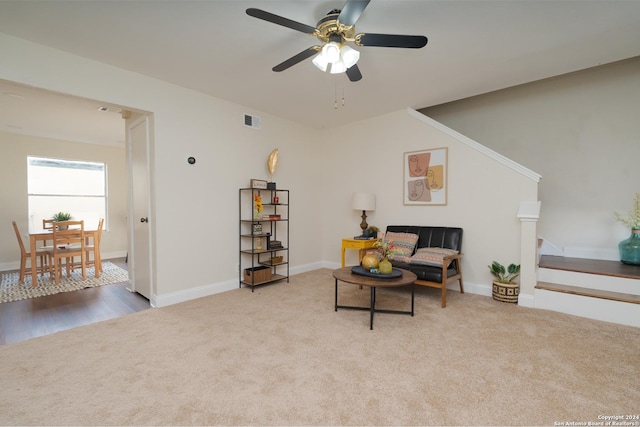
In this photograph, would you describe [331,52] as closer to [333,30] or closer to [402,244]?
[333,30]

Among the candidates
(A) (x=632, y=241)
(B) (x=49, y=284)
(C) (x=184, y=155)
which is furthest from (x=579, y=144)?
(B) (x=49, y=284)

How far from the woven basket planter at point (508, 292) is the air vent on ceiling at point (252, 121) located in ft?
12.6

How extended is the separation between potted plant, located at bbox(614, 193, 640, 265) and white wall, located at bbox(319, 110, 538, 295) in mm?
1322

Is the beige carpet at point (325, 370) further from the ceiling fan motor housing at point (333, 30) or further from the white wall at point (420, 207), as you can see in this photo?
the ceiling fan motor housing at point (333, 30)

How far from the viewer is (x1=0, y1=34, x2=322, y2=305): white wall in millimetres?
2666

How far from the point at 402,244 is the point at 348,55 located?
2.51 meters

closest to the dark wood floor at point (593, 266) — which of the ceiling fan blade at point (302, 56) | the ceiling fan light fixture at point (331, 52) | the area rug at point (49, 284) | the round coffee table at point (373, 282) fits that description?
the round coffee table at point (373, 282)

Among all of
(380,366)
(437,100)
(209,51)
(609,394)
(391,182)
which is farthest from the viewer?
(391,182)

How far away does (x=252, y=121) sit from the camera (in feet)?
13.8

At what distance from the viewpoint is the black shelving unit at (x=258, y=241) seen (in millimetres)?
4008

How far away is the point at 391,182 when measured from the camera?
178 inches

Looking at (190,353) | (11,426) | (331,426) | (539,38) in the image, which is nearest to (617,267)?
(539,38)

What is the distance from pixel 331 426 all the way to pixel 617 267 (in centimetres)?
388

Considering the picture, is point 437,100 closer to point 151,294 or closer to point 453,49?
point 453,49
